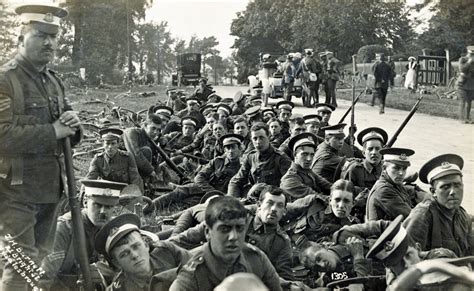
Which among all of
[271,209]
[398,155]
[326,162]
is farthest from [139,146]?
[271,209]

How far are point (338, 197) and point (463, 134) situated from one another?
8357 mm

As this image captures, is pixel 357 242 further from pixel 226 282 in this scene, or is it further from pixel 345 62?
pixel 345 62

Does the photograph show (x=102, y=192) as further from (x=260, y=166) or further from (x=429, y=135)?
(x=429, y=135)

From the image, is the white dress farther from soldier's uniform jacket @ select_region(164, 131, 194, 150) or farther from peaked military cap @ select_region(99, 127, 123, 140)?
Result: peaked military cap @ select_region(99, 127, 123, 140)

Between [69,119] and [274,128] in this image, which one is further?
[274,128]

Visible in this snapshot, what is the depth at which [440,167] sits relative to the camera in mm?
4742

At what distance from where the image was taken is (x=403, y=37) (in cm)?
1138

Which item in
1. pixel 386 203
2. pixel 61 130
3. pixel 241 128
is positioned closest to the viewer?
pixel 61 130

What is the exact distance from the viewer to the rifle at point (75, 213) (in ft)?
12.7

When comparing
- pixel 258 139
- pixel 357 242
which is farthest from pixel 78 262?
pixel 258 139

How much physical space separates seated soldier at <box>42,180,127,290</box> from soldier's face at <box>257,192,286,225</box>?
1.20 m

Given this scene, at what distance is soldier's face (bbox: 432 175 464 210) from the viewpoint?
4.65m

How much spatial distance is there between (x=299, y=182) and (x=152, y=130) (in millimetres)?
3534

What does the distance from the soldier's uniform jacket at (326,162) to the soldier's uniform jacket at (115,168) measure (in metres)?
2.30
